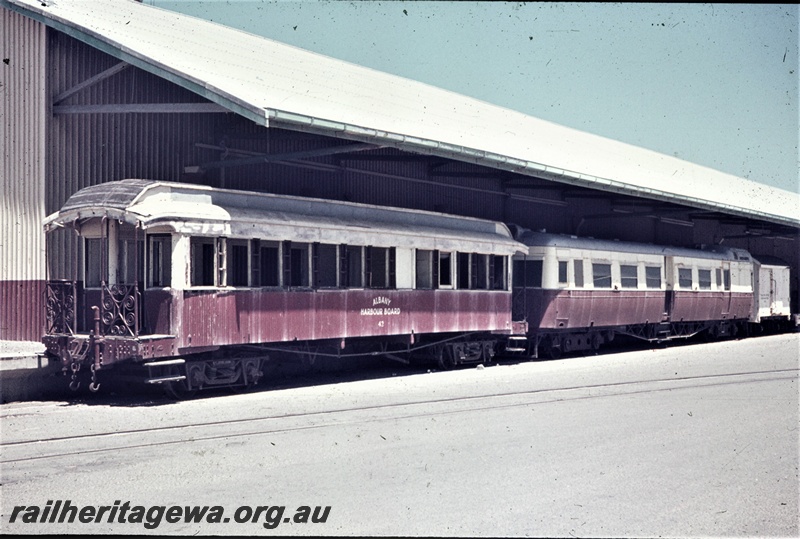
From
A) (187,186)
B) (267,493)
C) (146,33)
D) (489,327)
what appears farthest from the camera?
(489,327)

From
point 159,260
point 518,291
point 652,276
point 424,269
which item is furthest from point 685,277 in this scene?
point 159,260

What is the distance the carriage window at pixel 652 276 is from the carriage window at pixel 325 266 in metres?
16.0

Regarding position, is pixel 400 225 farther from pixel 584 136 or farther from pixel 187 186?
pixel 584 136

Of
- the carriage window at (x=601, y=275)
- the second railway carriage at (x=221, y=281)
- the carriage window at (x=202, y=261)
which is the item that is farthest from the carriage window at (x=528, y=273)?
the carriage window at (x=202, y=261)

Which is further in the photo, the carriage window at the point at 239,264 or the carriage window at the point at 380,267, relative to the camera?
the carriage window at the point at 380,267

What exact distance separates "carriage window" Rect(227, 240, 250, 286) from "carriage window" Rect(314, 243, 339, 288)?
1957mm

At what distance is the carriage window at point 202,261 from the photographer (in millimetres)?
16422

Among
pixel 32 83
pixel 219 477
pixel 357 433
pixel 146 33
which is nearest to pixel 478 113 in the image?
pixel 146 33

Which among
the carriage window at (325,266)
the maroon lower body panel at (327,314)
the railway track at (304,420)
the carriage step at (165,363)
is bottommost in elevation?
the railway track at (304,420)

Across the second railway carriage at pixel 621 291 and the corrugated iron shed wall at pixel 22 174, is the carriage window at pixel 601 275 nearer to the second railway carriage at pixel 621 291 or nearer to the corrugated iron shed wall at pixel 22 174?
the second railway carriage at pixel 621 291

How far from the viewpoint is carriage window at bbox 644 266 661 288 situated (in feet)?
106

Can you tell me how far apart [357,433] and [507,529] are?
4.86 metres

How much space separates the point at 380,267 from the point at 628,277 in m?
13.0

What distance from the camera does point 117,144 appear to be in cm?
1866
